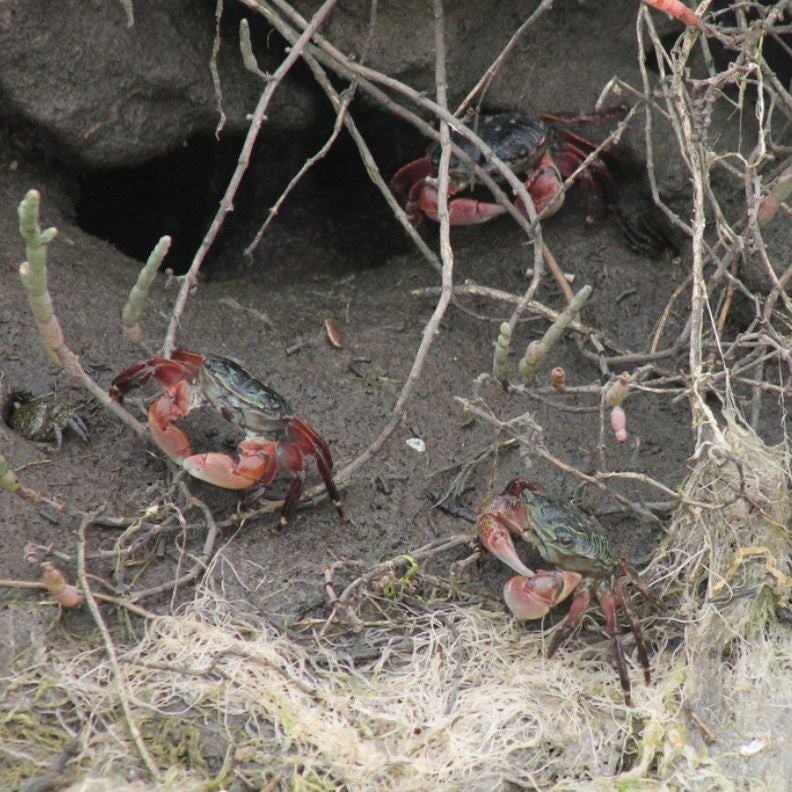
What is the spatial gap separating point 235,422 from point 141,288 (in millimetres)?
745

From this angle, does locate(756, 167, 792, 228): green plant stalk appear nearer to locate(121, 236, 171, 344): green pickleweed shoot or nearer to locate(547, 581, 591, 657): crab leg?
locate(547, 581, 591, 657): crab leg

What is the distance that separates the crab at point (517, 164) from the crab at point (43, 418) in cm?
170

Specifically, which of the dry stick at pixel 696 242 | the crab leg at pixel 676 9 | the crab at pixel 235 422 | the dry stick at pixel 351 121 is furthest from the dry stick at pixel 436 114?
the crab at pixel 235 422

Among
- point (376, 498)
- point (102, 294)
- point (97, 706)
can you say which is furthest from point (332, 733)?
point (102, 294)

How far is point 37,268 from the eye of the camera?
2.85m

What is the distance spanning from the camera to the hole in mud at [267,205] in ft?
17.1

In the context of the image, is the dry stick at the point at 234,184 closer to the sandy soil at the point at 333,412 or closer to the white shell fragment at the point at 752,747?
the sandy soil at the point at 333,412

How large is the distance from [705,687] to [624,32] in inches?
108

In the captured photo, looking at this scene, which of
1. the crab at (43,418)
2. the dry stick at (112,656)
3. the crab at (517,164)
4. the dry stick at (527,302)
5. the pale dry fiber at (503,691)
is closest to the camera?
the dry stick at (112,656)

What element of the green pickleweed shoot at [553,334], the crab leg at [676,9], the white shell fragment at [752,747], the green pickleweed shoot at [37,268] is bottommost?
the white shell fragment at [752,747]

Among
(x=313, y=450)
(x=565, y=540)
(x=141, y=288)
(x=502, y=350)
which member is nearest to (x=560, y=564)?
(x=565, y=540)

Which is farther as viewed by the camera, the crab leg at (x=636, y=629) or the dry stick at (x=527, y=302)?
the dry stick at (x=527, y=302)

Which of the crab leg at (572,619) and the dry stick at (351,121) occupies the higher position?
the dry stick at (351,121)

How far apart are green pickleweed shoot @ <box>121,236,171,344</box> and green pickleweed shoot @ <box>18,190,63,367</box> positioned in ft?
0.70
